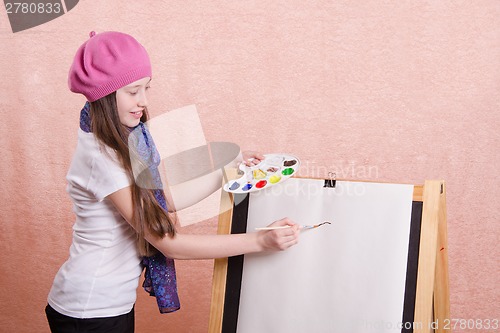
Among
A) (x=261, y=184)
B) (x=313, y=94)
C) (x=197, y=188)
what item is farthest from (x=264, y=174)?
(x=313, y=94)

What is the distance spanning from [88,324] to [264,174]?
1.64 ft

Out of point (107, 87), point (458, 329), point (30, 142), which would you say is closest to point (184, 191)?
point (107, 87)

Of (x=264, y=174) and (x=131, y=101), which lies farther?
(x=264, y=174)

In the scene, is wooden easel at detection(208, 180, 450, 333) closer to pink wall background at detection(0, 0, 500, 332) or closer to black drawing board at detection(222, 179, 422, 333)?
black drawing board at detection(222, 179, 422, 333)

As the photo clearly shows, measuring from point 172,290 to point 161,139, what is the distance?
1208 millimetres

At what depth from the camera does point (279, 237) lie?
4.98 ft

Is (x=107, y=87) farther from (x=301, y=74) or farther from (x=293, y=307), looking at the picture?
(x=301, y=74)

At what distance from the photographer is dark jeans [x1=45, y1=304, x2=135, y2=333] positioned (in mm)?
1502

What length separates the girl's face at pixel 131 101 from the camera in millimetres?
1442

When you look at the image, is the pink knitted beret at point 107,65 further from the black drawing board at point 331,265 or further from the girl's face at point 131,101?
the black drawing board at point 331,265

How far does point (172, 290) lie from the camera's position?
163 cm

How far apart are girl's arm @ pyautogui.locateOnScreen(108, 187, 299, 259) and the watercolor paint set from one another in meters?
0.10

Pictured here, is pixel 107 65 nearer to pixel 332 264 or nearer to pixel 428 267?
pixel 332 264

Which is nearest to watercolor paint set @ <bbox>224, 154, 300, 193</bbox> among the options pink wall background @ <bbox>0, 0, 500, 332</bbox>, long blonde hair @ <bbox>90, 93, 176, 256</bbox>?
long blonde hair @ <bbox>90, 93, 176, 256</bbox>
